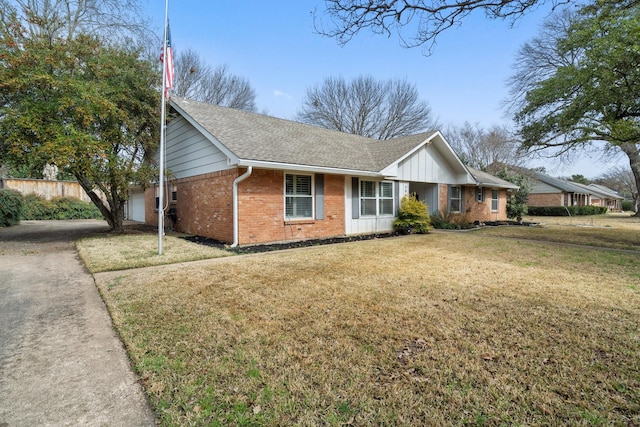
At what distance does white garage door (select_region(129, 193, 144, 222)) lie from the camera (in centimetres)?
1809

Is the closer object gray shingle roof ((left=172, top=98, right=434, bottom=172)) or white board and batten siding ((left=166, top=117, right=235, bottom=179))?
gray shingle roof ((left=172, top=98, right=434, bottom=172))

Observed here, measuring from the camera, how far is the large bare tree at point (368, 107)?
2792 centimetres

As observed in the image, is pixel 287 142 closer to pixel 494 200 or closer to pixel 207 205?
pixel 207 205

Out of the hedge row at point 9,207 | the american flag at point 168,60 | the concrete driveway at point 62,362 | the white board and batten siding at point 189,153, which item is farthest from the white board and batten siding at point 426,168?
the hedge row at point 9,207

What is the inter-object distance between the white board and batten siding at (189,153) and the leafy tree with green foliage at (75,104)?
135 cm

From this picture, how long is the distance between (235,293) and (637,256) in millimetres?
9604

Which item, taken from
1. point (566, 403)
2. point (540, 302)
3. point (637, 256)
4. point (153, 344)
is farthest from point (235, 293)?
point (637, 256)

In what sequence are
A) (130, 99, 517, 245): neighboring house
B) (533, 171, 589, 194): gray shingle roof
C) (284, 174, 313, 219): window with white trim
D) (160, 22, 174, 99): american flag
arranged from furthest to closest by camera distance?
(533, 171, 589, 194): gray shingle roof
(284, 174, 313, 219): window with white trim
(130, 99, 517, 245): neighboring house
(160, 22, 174, 99): american flag

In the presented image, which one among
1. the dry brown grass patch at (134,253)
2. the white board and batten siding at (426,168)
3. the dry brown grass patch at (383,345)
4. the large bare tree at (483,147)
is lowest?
the dry brown grass patch at (383,345)

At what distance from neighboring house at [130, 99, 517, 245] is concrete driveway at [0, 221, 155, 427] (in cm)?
461

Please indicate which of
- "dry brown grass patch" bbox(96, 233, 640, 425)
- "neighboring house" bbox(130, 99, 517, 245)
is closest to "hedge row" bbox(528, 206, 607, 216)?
"neighboring house" bbox(130, 99, 517, 245)

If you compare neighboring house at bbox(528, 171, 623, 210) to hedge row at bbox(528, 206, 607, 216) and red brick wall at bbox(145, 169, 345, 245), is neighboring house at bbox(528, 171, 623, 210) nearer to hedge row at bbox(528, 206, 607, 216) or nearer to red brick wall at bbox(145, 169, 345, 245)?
hedge row at bbox(528, 206, 607, 216)

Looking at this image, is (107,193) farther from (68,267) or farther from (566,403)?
(566,403)

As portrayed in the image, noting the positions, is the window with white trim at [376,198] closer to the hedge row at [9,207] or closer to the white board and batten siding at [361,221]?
the white board and batten siding at [361,221]
